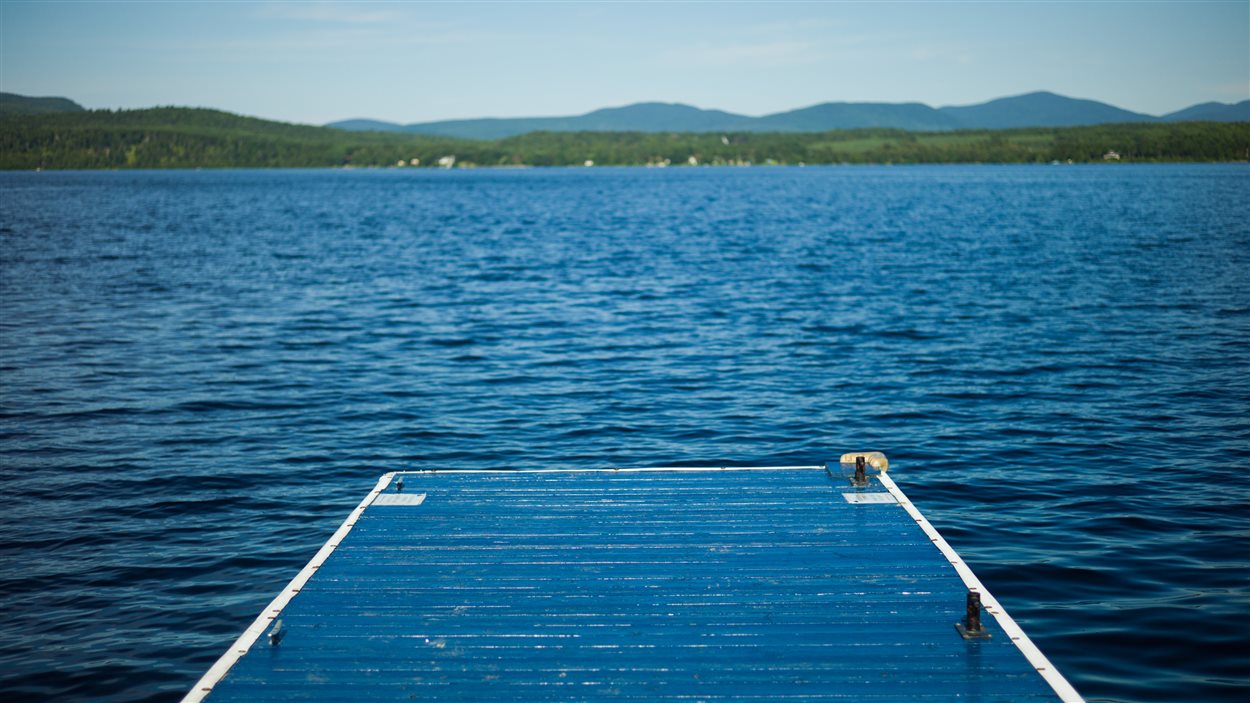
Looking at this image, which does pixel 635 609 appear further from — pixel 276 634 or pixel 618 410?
pixel 618 410

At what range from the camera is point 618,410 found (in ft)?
74.3

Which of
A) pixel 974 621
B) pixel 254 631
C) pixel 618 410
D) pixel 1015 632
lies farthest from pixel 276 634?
pixel 618 410

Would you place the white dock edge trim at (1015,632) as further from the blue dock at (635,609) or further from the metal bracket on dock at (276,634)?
the metal bracket on dock at (276,634)

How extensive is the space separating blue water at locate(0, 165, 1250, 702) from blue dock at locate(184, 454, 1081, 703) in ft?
7.05

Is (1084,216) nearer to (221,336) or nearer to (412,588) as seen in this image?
(221,336)

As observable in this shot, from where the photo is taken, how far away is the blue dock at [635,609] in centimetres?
807

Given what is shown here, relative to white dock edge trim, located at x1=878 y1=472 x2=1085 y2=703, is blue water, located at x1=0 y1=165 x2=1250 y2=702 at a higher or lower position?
lower

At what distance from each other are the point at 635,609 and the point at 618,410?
13.2 meters

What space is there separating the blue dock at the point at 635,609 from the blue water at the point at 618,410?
2.15 meters

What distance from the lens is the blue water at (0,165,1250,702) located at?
1252cm

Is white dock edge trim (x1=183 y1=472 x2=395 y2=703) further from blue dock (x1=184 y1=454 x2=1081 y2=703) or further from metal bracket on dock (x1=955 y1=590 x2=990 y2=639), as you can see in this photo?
metal bracket on dock (x1=955 y1=590 x2=990 y2=639)

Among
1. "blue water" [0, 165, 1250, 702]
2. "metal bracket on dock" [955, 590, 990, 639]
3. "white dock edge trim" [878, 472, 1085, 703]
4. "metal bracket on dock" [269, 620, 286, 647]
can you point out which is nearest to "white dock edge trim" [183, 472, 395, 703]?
"metal bracket on dock" [269, 620, 286, 647]

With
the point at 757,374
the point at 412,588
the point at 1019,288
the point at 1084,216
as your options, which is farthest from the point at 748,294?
the point at 1084,216

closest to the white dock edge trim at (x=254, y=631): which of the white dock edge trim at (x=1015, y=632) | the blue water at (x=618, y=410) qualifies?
the blue water at (x=618, y=410)
